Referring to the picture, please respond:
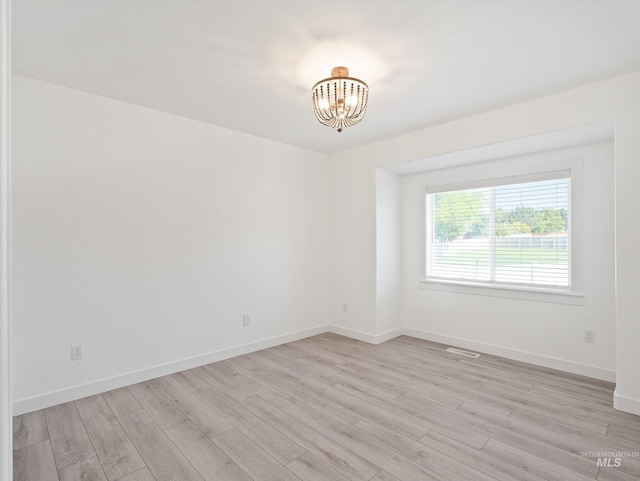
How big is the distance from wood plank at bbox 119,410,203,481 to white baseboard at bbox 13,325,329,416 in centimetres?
58

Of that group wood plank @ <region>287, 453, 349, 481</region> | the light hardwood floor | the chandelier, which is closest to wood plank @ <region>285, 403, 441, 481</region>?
the light hardwood floor

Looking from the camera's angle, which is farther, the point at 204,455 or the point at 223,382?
the point at 223,382

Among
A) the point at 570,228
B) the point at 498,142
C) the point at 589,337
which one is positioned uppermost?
the point at 498,142

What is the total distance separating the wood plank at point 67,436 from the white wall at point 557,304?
3769 millimetres

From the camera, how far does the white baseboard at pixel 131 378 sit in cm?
265

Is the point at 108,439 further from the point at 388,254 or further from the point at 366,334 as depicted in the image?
the point at 388,254

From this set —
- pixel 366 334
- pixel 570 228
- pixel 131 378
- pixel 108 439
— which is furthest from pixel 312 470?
pixel 570 228

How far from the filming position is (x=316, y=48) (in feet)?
7.38

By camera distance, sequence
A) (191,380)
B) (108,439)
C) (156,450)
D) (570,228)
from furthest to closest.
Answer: (570,228) → (191,380) → (108,439) → (156,450)

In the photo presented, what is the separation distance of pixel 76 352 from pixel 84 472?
1.18m

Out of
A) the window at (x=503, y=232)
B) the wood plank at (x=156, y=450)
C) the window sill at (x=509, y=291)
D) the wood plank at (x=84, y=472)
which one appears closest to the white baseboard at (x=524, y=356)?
the window sill at (x=509, y=291)

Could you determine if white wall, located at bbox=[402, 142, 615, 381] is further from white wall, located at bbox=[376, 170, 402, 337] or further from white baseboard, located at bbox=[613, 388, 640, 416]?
white baseboard, located at bbox=[613, 388, 640, 416]

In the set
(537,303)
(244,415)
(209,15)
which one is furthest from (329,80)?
(537,303)

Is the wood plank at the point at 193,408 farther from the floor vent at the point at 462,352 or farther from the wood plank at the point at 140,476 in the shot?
the floor vent at the point at 462,352
